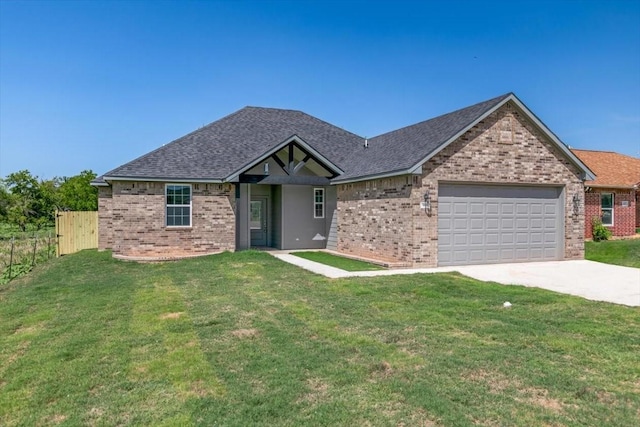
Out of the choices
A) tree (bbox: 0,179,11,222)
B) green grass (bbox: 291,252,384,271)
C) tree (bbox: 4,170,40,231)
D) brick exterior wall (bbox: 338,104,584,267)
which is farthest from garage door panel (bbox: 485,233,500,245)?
tree (bbox: 0,179,11,222)

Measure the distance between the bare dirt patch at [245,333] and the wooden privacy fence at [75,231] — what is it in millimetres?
16944

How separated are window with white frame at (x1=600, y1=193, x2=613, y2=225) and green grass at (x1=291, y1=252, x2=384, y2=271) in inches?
594

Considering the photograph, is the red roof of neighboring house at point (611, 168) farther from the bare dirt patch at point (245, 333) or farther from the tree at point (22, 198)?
the tree at point (22, 198)

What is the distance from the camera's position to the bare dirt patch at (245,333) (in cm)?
653

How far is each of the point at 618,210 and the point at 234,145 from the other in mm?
19705

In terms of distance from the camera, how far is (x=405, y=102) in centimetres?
2342

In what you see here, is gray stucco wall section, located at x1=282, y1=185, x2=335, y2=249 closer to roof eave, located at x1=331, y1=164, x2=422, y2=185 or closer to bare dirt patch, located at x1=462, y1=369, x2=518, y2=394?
roof eave, located at x1=331, y1=164, x2=422, y2=185

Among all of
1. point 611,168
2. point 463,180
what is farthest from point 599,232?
point 463,180

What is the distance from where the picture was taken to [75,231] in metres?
21.0

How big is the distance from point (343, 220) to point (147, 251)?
7906 millimetres

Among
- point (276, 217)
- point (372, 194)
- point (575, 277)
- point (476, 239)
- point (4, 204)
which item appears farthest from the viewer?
point (4, 204)

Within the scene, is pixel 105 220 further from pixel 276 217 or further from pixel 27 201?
pixel 27 201

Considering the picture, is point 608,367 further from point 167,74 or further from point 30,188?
point 30,188

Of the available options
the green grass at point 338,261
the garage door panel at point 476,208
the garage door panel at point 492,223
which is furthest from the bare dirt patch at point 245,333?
the garage door panel at point 492,223
